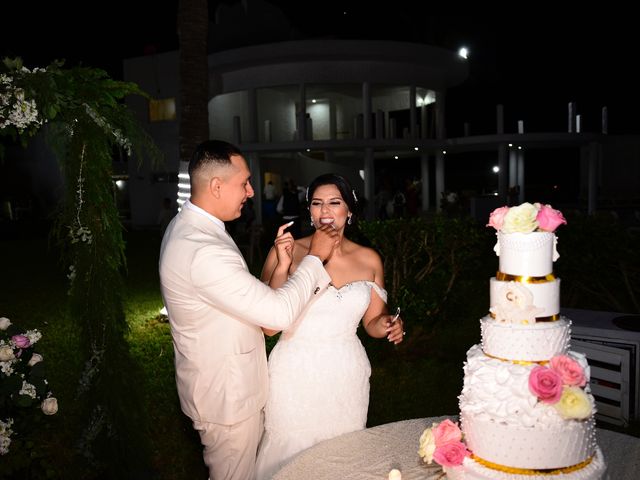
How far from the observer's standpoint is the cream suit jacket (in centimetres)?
286

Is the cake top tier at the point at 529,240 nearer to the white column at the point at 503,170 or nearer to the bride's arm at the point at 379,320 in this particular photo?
the bride's arm at the point at 379,320

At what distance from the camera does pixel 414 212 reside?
22.6 metres

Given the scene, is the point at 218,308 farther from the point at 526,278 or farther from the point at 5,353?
the point at 5,353

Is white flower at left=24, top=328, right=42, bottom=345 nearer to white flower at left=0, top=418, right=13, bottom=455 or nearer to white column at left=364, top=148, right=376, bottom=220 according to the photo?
white flower at left=0, top=418, right=13, bottom=455

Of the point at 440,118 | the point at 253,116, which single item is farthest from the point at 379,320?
the point at 440,118

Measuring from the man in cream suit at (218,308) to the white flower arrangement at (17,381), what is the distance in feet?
5.81

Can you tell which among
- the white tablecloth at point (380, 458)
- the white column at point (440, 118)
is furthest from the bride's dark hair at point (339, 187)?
the white column at point (440, 118)

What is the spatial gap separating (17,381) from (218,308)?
2297 millimetres

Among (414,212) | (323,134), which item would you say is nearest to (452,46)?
(323,134)

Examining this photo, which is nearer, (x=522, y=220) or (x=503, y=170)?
(x=522, y=220)

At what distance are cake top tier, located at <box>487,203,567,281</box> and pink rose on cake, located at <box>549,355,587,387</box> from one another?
1.12ft

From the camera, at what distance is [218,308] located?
304cm

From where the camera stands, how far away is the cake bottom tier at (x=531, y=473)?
89.1 inches

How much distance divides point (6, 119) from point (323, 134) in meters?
28.6
